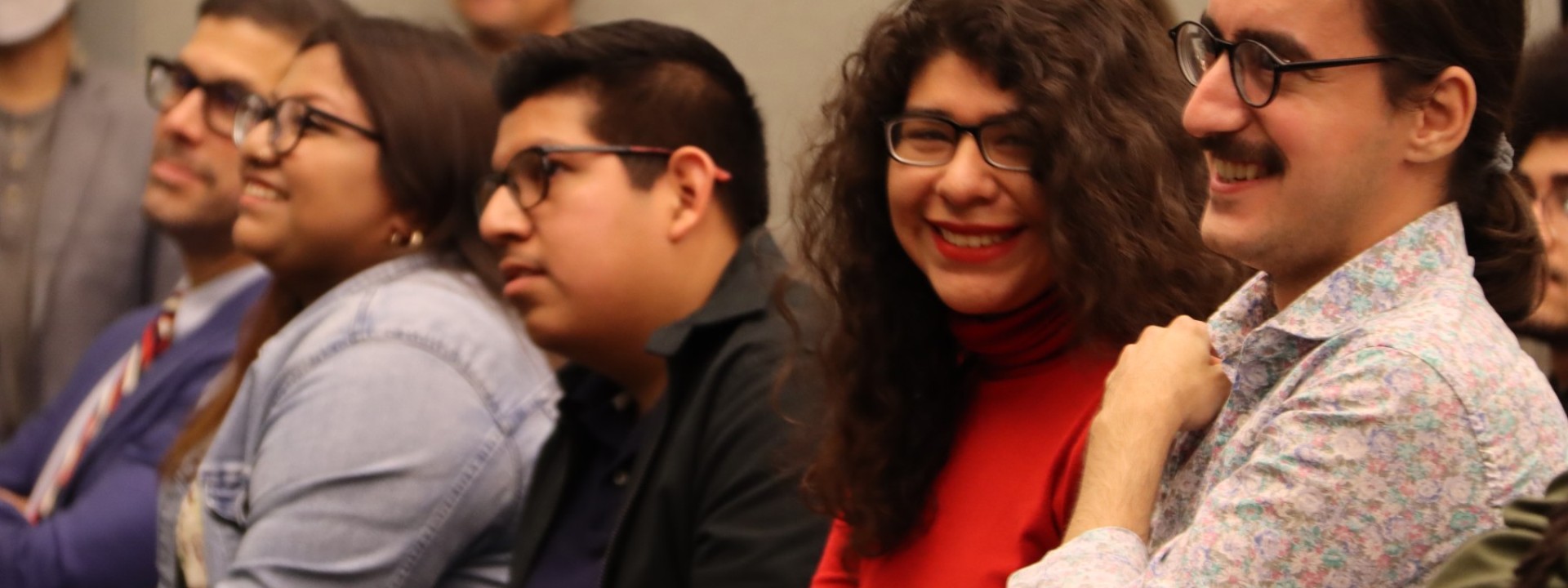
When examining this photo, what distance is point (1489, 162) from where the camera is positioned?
1.64 meters

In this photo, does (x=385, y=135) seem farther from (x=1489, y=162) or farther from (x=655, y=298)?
(x=1489, y=162)

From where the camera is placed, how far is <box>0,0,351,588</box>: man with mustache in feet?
11.5

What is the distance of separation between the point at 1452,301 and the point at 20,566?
272cm

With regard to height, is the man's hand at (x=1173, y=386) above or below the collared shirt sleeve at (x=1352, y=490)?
below

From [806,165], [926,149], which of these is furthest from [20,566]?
[926,149]

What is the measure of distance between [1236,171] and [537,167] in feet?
5.18

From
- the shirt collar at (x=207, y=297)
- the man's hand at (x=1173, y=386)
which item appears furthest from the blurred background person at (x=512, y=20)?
the man's hand at (x=1173, y=386)

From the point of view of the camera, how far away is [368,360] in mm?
2967

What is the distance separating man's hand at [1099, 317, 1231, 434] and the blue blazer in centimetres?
224

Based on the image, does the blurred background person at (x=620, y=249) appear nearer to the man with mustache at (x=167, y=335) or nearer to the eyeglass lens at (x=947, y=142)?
the eyeglass lens at (x=947, y=142)

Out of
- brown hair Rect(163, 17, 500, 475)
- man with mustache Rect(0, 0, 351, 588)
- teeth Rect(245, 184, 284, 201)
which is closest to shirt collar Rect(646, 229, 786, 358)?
brown hair Rect(163, 17, 500, 475)

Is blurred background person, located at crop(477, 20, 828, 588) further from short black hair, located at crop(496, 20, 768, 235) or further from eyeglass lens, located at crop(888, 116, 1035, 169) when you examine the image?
eyeglass lens, located at crop(888, 116, 1035, 169)

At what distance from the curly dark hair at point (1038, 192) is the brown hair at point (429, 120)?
1.11m

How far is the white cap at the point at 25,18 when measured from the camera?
16.8ft
